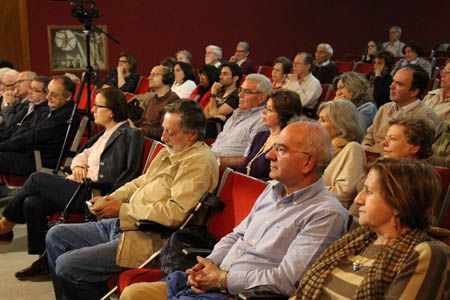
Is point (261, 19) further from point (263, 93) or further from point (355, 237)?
point (355, 237)

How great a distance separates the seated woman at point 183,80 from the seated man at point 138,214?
10.7 feet

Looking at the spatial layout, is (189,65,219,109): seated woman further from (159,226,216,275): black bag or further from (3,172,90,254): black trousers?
(159,226,216,275): black bag

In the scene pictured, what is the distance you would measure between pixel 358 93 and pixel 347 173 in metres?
1.77

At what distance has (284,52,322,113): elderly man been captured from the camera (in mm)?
6023

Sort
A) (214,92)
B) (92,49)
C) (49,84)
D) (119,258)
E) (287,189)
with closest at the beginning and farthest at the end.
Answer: (287,189) → (119,258) → (49,84) → (214,92) → (92,49)

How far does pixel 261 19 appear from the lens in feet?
35.0

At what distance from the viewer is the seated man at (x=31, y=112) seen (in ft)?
16.1

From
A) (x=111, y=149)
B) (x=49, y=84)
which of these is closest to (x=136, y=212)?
(x=111, y=149)

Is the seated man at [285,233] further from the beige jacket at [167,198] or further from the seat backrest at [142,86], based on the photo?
the seat backrest at [142,86]

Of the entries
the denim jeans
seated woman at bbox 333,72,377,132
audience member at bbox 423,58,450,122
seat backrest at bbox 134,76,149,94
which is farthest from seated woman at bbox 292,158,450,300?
seat backrest at bbox 134,76,149,94

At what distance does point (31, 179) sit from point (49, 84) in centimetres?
132

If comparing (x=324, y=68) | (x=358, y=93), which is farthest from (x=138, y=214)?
(x=324, y=68)

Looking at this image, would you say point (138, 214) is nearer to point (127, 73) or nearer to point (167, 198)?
point (167, 198)

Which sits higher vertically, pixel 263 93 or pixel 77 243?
pixel 263 93
